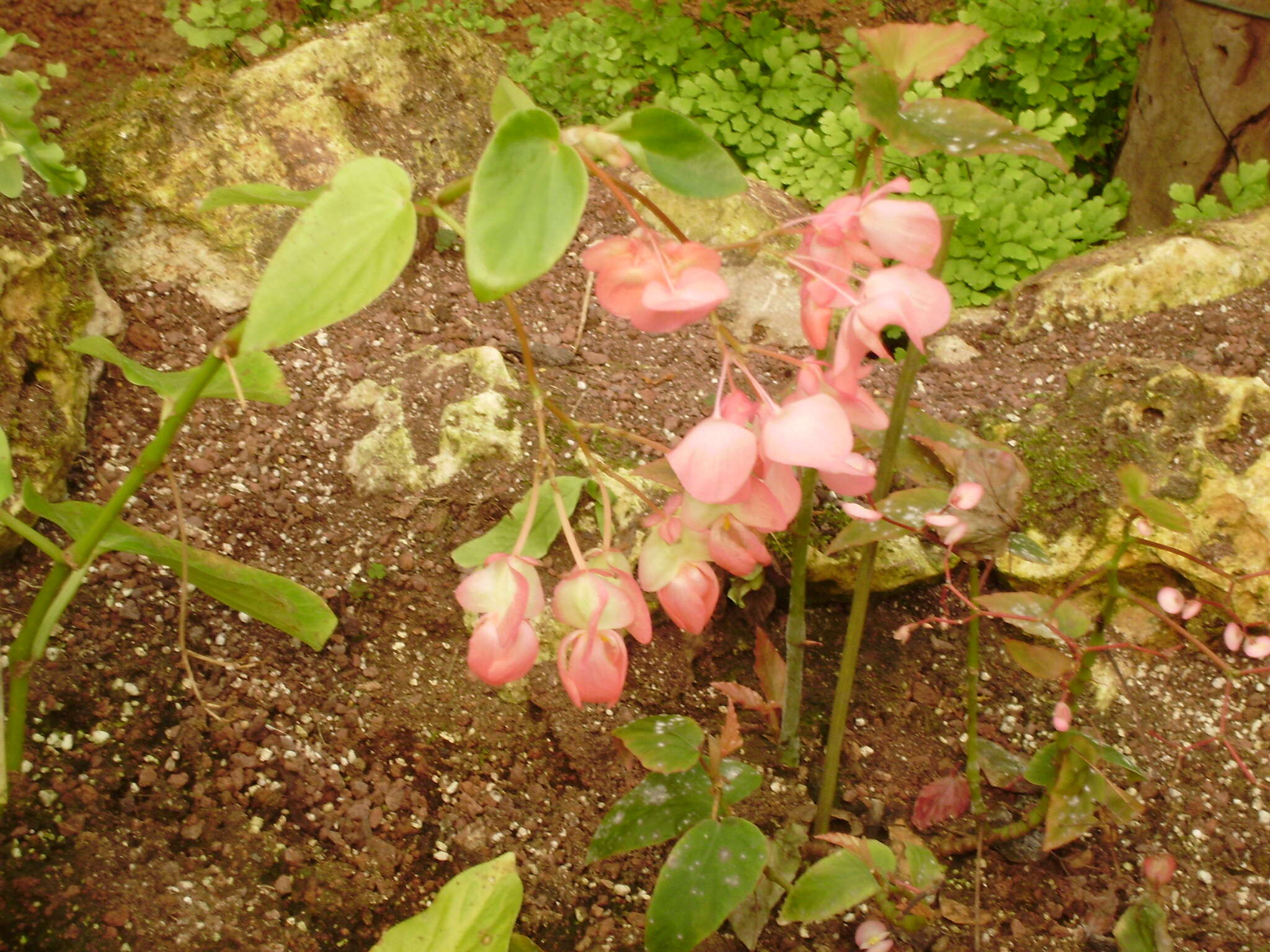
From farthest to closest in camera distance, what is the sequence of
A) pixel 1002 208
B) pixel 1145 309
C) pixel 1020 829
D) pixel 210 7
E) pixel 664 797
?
pixel 210 7 → pixel 1002 208 → pixel 1145 309 → pixel 1020 829 → pixel 664 797

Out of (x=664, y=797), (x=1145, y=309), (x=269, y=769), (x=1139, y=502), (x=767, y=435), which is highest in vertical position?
(x=767, y=435)

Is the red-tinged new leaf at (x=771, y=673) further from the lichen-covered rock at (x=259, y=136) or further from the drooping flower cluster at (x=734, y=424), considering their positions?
the lichen-covered rock at (x=259, y=136)

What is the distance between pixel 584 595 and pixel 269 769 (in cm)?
59

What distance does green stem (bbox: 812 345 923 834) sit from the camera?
31.1 inches

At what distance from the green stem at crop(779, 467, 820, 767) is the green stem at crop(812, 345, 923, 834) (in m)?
0.05

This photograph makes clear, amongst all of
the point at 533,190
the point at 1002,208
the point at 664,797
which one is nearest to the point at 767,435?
the point at 533,190

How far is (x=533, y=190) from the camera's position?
0.44 m

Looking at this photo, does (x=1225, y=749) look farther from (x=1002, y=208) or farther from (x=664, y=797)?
(x=1002, y=208)

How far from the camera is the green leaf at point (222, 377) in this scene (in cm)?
73

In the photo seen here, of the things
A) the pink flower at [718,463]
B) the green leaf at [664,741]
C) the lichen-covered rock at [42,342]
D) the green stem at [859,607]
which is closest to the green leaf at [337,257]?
the pink flower at [718,463]

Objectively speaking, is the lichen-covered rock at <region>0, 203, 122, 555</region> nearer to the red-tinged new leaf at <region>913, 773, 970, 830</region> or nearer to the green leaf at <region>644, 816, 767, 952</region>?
the green leaf at <region>644, 816, 767, 952</region>

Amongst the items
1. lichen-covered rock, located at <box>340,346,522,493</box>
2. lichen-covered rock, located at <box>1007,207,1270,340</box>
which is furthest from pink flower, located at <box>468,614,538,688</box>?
lichen-covered rock, located at <box>1007,207,1270,340</box>

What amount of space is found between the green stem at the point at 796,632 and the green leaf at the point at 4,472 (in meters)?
0.60

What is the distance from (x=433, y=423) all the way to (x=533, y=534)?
0.43 m
